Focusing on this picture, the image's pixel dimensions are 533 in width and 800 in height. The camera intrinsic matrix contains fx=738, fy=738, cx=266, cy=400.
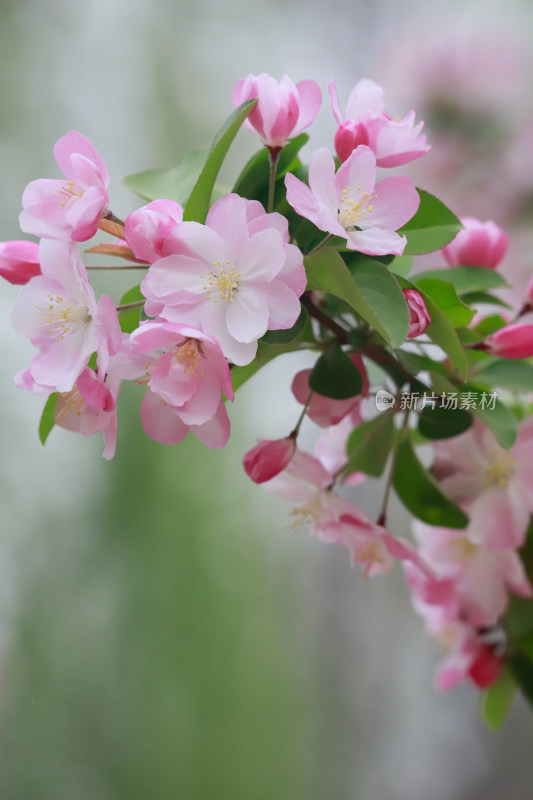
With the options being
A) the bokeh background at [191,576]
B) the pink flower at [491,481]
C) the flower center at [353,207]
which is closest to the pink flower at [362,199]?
the flower center at [353,207]

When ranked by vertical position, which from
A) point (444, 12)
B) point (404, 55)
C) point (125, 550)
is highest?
Result: point (444, 12)

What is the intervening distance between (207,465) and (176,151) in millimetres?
853

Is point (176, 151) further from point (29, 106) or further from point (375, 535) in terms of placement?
point (375, 535)

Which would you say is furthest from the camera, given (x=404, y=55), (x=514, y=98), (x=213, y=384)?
(x=404, y=55)

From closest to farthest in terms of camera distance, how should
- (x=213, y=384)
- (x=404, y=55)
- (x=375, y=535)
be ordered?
(x=213, y=384)
(x=375, y=535)
(x=404, y=55)

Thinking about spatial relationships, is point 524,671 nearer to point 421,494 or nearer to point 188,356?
point 421,494

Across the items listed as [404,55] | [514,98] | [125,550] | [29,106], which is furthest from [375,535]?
[29,106]

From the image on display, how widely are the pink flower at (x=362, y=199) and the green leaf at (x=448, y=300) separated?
7 centimetres

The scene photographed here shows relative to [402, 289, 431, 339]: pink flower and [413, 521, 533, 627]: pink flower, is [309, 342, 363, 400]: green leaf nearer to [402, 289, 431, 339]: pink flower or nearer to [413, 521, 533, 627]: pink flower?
[402, 289, 431, 339]: pink flower

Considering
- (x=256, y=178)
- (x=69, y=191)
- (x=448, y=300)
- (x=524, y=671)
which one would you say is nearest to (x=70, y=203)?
(x=69, y=191)

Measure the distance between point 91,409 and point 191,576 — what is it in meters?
1.65

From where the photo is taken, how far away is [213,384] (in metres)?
0.36

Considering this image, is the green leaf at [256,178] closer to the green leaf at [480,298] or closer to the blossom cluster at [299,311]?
the blossom cluster at [299,311]

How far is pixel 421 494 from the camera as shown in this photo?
53 cm
